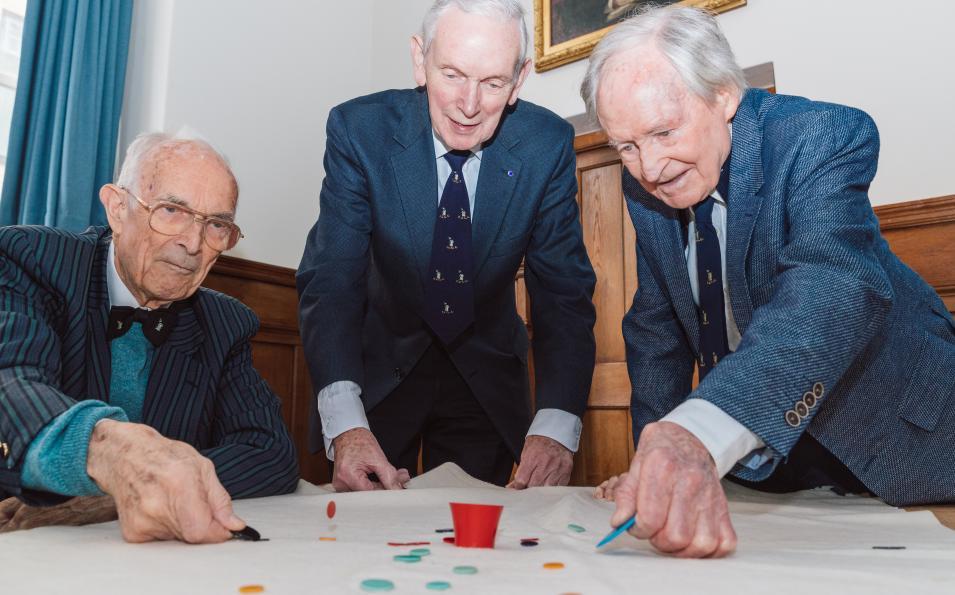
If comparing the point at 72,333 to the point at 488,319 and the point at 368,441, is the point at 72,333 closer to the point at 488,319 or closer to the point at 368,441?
the point at 368,441

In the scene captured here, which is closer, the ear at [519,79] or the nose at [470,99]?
the nose at [470,99]

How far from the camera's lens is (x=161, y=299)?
176 cm

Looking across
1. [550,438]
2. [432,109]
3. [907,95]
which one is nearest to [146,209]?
[432,109]

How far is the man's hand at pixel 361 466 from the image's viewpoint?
71.8 inches

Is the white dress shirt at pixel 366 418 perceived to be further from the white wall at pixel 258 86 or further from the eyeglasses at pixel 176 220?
the white wall at pixel 258 86

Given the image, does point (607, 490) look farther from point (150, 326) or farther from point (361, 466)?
point (150, 326)

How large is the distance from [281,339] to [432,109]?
7.75 ft

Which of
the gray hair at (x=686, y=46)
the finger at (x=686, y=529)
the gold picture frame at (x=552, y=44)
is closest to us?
the finger at (x=686, y=529)

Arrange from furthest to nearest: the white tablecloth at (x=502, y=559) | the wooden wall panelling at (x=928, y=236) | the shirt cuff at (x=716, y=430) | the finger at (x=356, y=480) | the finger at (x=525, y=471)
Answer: the wooden wall panelling at (x=928, y=236) → the finger at (x=525, y=471) → the finger at (x=356, y=480) → the shirt cuff at (x=716, y=430) → the white tablecloth at (x=502, y=559)

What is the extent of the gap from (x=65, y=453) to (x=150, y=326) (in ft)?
2.09

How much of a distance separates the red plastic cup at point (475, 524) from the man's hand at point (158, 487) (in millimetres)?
294

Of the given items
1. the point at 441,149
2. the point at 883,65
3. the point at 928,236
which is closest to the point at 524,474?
the point at 441,149

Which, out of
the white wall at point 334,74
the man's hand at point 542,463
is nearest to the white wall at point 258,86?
the white wall at point 334,74

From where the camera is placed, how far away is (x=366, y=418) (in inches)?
83.4
